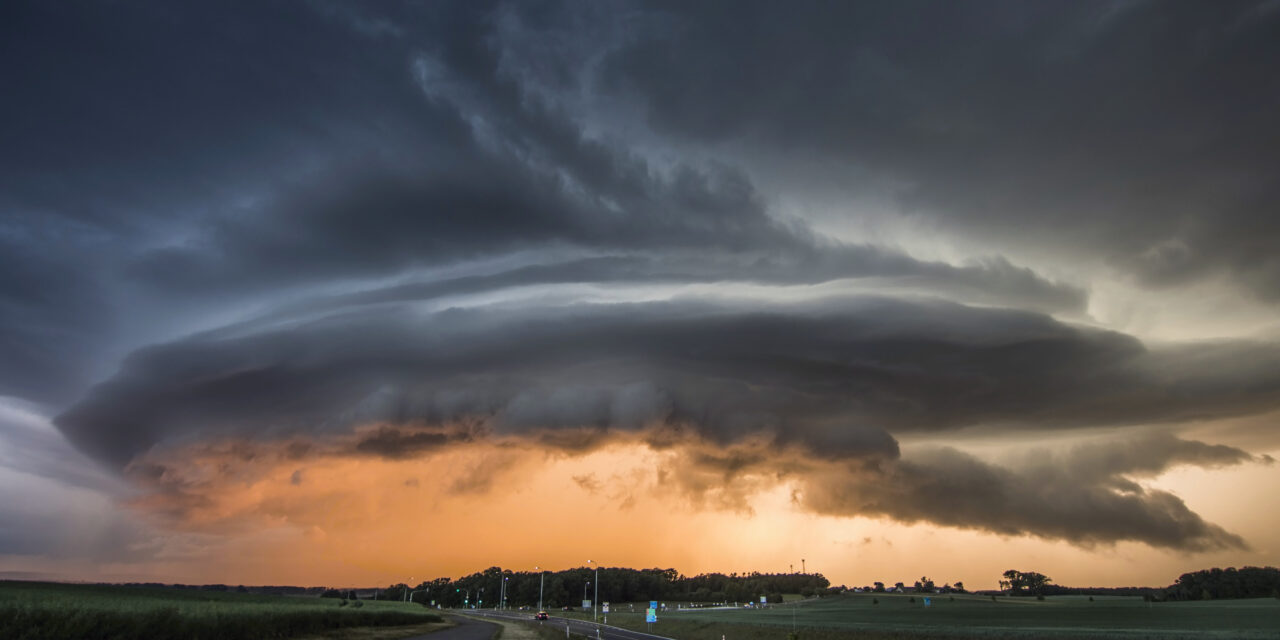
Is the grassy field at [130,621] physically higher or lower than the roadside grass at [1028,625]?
higher

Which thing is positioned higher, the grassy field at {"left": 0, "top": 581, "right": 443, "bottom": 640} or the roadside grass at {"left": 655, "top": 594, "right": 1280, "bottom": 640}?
the grassy field at {"left": 0, "top": 581, "right": 443, "bottom": 640}

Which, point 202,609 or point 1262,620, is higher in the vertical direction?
point 202,609

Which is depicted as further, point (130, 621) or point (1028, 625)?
point (1028, 625)

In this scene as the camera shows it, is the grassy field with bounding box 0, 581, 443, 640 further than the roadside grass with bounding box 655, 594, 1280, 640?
No

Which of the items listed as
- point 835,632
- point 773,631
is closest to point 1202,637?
point 835,632

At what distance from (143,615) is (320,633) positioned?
30.6 metres

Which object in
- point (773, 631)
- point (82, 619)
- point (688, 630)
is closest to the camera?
point (82, 619)

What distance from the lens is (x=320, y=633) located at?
8219cm

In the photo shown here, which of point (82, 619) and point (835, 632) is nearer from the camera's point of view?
point (82, 619)

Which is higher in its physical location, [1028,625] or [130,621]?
[130,621]

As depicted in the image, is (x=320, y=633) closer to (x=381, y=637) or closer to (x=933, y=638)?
(x=381, y=637)

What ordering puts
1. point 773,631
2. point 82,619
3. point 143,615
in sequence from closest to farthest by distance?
point 82,619 → point 143,615 → point 773,631

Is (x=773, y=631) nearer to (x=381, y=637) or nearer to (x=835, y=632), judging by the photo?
(x=835, y=632)

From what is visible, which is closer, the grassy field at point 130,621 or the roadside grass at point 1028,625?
the grassy field at point 130,621
